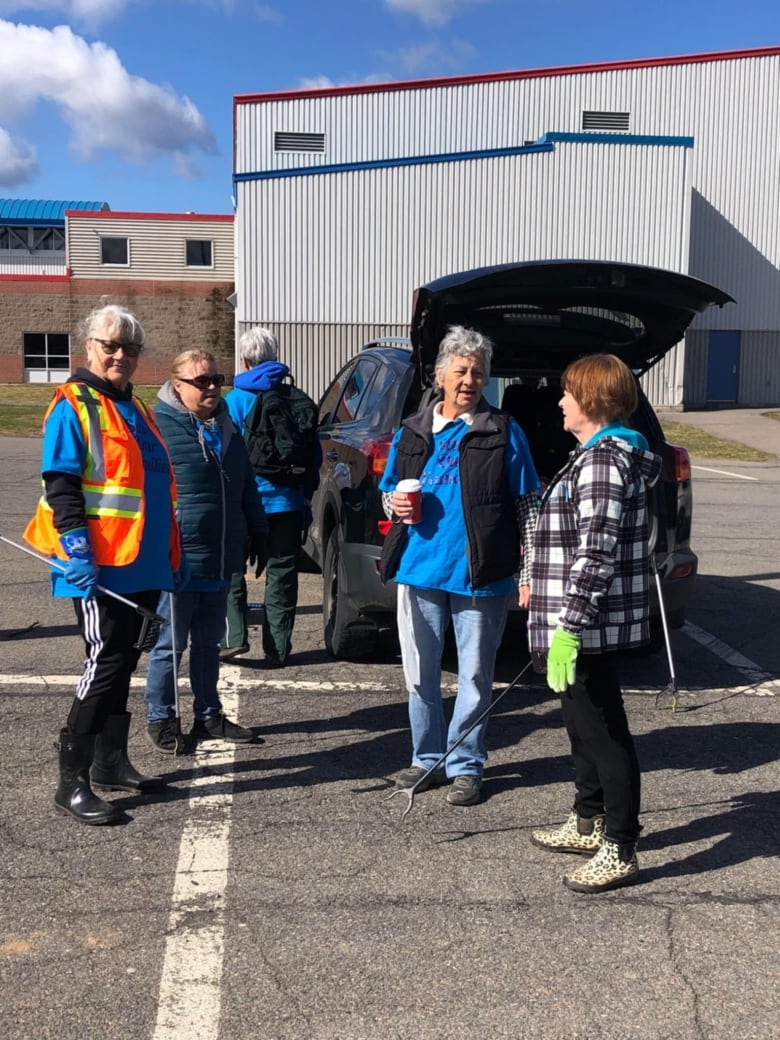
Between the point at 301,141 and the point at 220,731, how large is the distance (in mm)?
31077

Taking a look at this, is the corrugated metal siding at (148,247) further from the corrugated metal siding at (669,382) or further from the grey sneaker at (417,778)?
the grey sneaker at (417,778)

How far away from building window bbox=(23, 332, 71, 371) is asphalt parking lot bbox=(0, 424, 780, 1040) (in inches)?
1559

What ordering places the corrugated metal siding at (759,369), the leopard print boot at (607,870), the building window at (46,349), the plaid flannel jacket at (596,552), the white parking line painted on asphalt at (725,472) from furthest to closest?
1. the building window at (46,349)
2. the corrugated metal siding at (759,369)
3. the white parking line painted on asphalt at (725,472)
4. the leopard print boot at (607,870)
5. the plaid flannel jacket at (596,552)

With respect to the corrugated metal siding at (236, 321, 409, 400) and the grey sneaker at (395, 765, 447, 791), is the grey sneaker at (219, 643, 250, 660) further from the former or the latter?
the corrugated metal siding at (236, 321, 409, 400)

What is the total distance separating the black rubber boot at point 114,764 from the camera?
4363mm

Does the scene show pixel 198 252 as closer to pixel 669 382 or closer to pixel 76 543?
pixel 669 382

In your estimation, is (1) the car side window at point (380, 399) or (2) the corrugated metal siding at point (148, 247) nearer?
(1) the car side window at point (380, 399)

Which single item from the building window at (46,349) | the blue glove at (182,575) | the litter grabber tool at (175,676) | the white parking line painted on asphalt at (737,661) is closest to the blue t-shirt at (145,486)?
the blue glove at (182,575)

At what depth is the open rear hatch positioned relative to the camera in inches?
206

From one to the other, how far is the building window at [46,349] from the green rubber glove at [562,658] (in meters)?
42.3

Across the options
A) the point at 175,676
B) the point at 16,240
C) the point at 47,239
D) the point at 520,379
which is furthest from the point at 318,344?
the point at 175,676

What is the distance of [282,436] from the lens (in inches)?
233

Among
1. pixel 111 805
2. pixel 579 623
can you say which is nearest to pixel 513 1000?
pixel 579 623

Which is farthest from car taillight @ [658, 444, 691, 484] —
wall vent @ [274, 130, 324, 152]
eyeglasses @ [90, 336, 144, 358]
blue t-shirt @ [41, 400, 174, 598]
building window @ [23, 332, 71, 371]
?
building window @ [23, 332, 71, 371]
